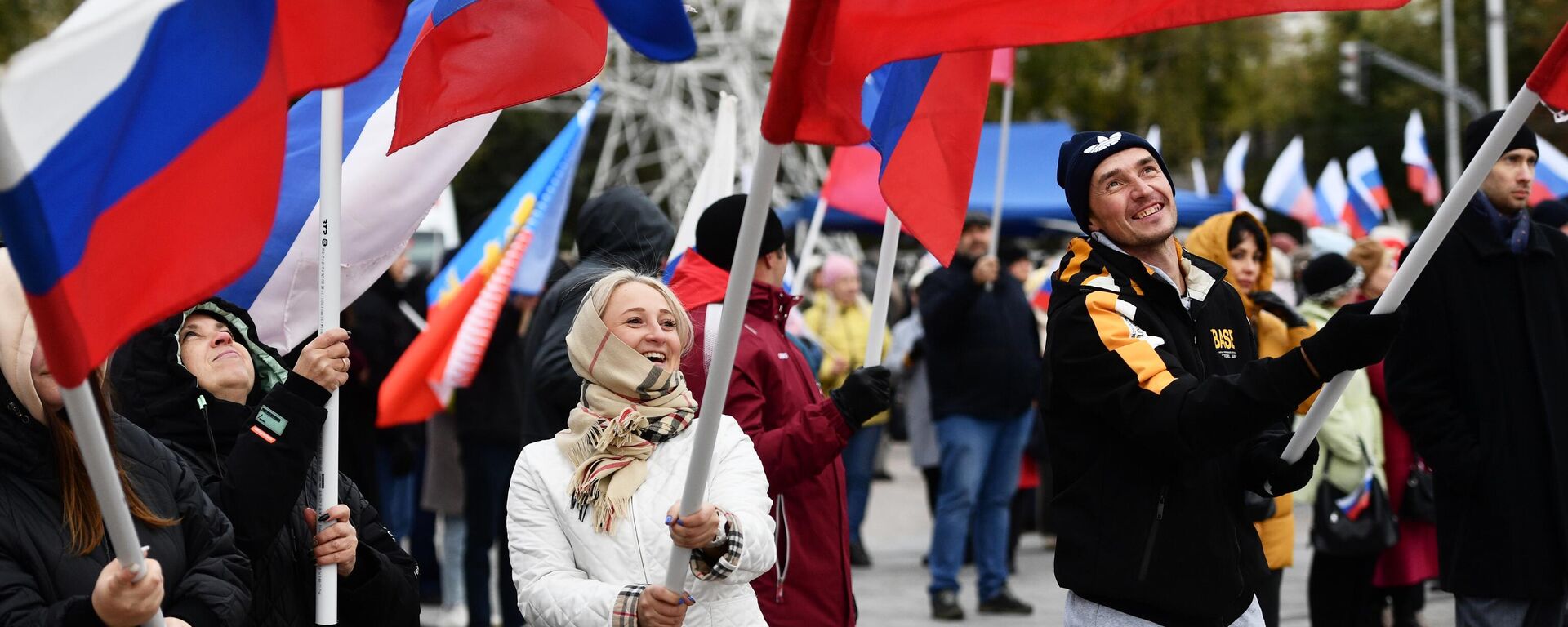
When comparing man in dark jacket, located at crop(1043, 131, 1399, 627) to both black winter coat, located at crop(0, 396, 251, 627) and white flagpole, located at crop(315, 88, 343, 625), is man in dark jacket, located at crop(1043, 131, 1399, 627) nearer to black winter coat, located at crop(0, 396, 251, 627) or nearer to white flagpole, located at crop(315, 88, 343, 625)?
white flagpole, located at crop(315, 88, 343, 625)

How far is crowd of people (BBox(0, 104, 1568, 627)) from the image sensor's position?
3201mm

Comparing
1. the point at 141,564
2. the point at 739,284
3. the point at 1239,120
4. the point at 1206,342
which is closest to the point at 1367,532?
the point at 1206,342

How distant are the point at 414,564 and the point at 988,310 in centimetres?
572

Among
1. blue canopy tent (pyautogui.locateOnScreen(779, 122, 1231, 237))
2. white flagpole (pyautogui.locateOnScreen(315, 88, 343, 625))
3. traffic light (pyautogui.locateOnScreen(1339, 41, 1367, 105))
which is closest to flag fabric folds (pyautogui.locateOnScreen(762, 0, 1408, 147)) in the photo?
white flagpole (pyautogui.locateOnScreen(315, 88, 343, 625))

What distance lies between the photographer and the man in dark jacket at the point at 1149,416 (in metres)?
3.53

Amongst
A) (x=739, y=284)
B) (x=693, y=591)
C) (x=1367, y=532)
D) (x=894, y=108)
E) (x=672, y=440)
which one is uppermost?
(x=894, y=108)

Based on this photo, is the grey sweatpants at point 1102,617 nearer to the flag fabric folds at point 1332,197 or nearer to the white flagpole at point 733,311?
the white flagpole at point 733,311

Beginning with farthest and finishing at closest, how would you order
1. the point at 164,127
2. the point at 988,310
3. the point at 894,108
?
the point at 988,310
the point at 894,108
the point at 164,127

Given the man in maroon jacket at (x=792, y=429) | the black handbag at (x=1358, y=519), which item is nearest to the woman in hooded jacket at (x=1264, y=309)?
the black handbag at (x=1358, y=519)

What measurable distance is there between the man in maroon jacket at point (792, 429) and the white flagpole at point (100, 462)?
1.93m

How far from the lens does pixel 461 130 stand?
193 inches

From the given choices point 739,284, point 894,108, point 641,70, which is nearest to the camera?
point 739,284

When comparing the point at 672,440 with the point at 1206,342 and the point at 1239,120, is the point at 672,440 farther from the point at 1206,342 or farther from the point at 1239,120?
the point at 1239,120

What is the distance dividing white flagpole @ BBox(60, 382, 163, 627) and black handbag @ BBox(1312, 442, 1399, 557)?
5454mm
